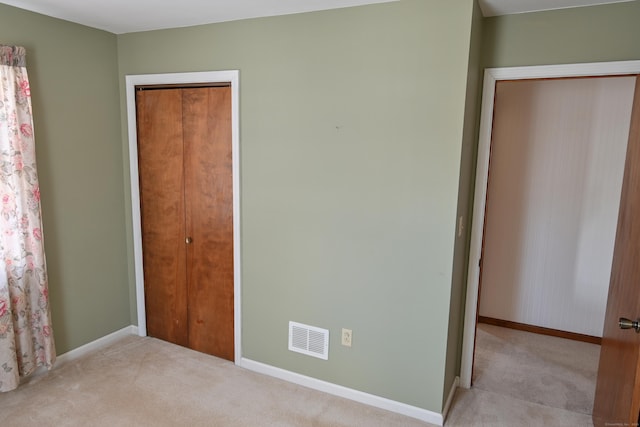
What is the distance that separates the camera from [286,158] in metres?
2.67

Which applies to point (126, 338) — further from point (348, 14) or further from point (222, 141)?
point (348, 14)

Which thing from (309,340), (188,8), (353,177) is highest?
(188,8)

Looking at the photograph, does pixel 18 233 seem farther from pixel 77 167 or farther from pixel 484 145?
pixel 484 145

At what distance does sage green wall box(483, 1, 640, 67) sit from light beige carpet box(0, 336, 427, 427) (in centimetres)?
228

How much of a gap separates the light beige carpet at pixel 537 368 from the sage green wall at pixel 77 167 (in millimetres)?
2934

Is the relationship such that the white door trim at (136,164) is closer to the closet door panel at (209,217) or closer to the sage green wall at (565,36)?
the closet door panel at (209,217)

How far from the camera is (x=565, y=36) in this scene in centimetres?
234

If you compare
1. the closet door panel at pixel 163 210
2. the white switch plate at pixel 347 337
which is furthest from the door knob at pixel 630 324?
the closet door panel at pixel 163 210

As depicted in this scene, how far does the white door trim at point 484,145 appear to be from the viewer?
2295 millimetres

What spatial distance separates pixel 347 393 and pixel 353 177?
55.2 inches

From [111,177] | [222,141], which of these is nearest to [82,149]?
[111,177]

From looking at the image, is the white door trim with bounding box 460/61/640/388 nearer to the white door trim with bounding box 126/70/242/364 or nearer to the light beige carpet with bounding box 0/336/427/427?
the light beige carpet with bounding box 0/336/427/427

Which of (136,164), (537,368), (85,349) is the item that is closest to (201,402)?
(85,349)

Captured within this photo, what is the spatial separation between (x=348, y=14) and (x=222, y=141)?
1.18 metres
